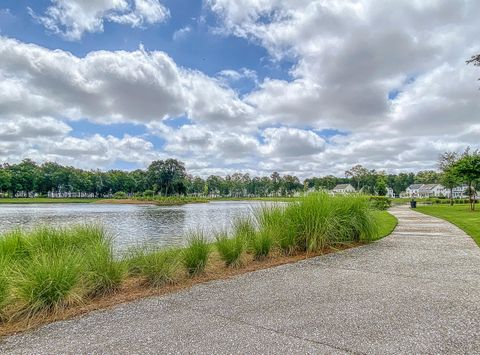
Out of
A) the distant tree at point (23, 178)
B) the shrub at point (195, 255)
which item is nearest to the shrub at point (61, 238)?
the shrub at point (195, 255)

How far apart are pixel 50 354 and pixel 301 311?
2529 mm

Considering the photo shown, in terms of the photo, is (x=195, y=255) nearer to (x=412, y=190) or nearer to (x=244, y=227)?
(x=244, y=227)

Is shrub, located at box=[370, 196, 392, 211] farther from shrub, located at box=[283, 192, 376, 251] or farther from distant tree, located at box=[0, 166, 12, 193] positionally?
distant tree, located at box=[0, 166, 12, 193]

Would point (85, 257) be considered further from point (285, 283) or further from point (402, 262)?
point (402, 262)

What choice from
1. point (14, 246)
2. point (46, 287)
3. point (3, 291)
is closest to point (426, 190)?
point (14, 246)

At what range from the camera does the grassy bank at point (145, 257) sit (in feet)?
12.4

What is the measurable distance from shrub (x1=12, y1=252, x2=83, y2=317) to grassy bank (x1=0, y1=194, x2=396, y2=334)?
1cm

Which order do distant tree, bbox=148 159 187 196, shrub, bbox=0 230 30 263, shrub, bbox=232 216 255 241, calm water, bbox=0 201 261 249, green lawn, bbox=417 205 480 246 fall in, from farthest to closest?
distant tree, bbox=148 159 187 196 → green lawn, bbox=417 205 480 246 → calm water, bbox=0 201 261 249 → shrub, bbox=232 216 255 241 → shrub, bbox=0 230 30 263

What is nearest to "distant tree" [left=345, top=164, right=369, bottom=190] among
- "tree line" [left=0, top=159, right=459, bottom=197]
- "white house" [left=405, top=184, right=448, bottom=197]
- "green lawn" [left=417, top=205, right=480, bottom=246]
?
"tree line" [left=0, top=159, right=459, bottom=197]

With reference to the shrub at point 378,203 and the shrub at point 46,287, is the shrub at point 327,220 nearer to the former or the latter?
the shrub at point 378,203

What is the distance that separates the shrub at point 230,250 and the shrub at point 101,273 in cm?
196

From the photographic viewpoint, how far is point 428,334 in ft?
9.81

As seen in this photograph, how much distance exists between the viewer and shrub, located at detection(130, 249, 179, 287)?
4.89m

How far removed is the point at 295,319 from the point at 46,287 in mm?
2944
